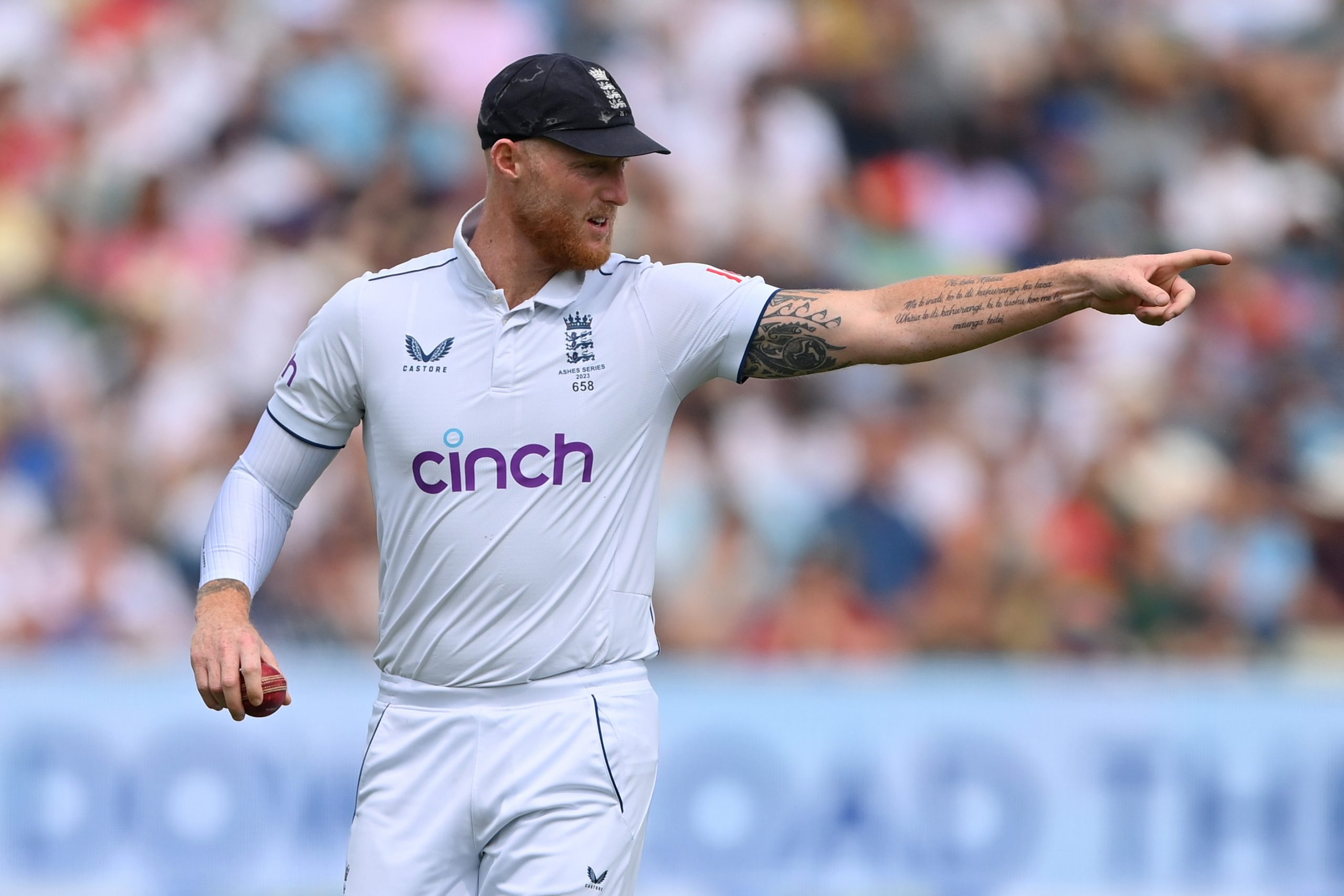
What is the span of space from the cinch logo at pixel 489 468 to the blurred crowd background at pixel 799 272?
4493mm

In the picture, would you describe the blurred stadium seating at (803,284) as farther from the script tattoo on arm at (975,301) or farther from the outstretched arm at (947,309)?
the script tattoo on arm at (975,301)

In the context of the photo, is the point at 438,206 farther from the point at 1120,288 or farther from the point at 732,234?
the point at 1120,288

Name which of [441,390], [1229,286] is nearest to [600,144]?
[441,390]

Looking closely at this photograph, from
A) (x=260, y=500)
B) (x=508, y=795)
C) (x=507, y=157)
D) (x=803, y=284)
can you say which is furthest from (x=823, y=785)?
(x=507, y=157)

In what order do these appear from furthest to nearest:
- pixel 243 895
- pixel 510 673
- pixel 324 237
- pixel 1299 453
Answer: pixel 324 237 → pixel 1299 453 → pixel 243 895 → pixel 510 673

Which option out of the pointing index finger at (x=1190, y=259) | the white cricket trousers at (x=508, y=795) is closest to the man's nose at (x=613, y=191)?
the white cricket trousers at (x=508, y=795)

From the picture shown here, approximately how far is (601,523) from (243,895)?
4.27 metres

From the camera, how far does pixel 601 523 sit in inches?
165

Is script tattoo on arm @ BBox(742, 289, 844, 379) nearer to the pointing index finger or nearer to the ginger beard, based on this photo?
the ginger beard

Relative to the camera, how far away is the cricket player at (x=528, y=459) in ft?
13.2

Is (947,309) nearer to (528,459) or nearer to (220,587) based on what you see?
(528,459)

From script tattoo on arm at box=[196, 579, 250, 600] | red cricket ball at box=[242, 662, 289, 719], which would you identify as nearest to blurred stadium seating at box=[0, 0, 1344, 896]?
script tattoo on arm at box=[196, 579, 250, 600]

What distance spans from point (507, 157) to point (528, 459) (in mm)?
713

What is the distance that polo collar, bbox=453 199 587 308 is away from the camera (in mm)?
4230
